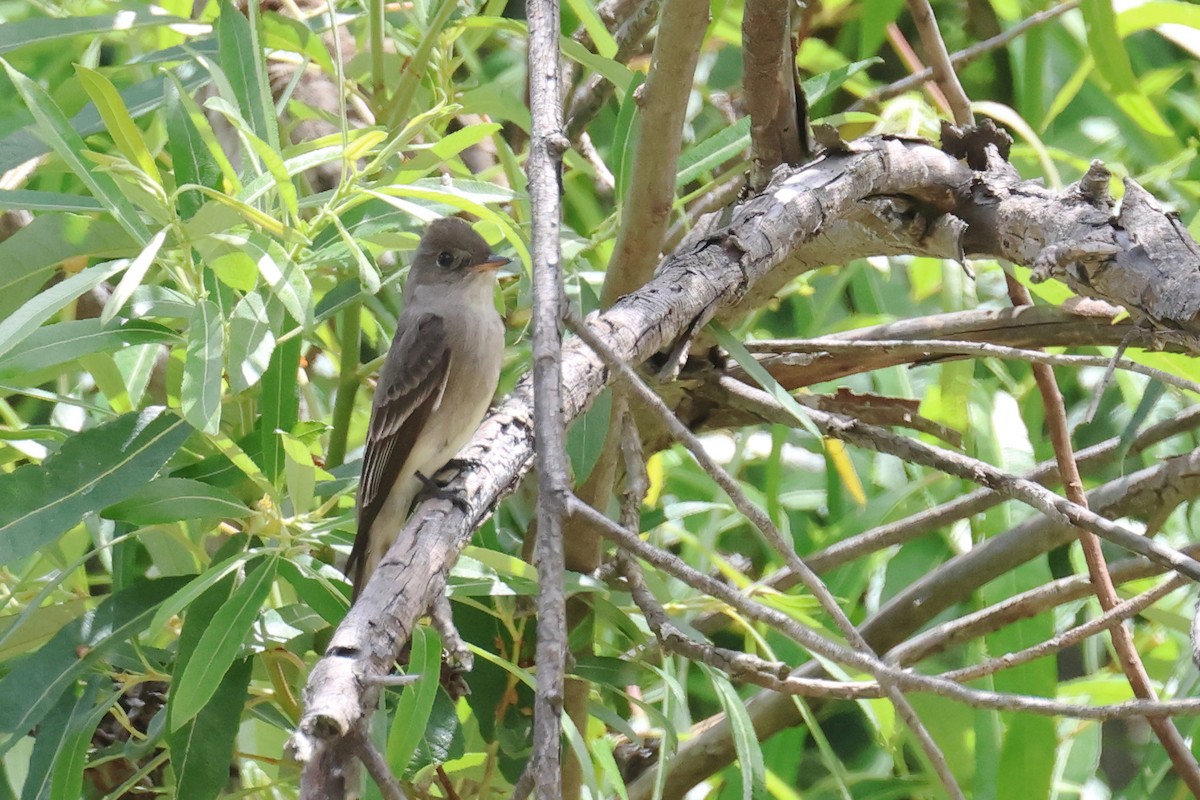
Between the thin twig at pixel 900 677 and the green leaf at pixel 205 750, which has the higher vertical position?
the thin twig at pixel 900 677

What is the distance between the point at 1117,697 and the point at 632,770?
107 centimetres

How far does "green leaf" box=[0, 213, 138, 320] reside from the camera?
210cm

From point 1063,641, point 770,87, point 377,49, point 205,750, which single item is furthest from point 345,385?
point 1063,641

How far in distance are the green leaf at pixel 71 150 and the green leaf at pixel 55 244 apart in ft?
0.61

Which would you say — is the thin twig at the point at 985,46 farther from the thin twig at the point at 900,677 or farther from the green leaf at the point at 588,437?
the thin twig at the point at 900,677

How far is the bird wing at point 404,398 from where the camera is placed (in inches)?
104

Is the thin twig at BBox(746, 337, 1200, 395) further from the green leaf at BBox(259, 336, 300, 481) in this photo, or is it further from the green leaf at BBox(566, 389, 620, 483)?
the green leaf at BBox(259, 336, 300, 481)

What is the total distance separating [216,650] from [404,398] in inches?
43.3

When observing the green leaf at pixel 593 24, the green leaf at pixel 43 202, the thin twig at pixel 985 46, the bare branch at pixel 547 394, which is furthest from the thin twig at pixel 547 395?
the thin twig at pixel 985 46

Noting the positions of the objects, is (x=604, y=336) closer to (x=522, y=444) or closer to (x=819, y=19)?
(x=522, y=444)

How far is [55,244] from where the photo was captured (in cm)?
212

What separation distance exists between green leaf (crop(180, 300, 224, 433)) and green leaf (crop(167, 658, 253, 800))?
497mm

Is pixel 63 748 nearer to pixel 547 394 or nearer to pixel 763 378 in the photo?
pixel 763 378

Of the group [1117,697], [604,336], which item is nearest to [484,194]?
[604,336]
